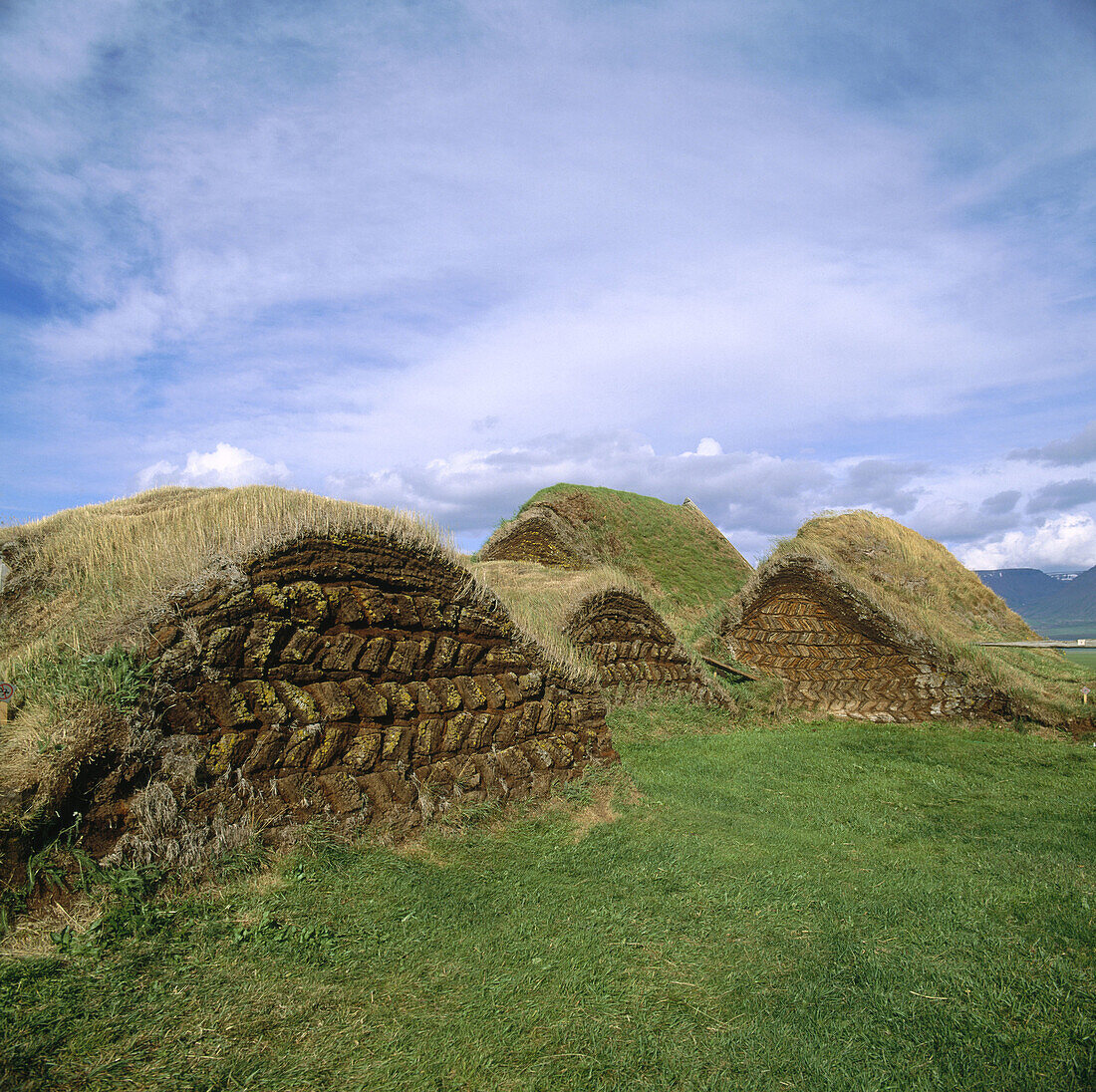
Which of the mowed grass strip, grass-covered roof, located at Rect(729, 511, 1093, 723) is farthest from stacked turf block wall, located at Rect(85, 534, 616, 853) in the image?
grass-covered roof, located at Rect(729, 511, 1093, 723)

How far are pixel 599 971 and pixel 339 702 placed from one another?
9.07ft

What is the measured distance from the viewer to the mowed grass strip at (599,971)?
294 centimetres

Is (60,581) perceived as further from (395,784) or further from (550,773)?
(550,773)

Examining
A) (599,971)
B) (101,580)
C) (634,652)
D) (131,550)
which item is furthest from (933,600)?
(101,580)

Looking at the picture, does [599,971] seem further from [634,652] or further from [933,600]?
[933,600]

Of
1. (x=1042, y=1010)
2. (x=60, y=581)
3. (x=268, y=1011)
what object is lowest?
(x=1042, y=1010)

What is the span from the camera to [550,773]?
679 centimetres

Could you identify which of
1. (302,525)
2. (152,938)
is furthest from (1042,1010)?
(302,525)

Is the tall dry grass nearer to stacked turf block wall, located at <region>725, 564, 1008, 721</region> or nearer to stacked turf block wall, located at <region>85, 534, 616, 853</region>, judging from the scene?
stacked turf block wall, located at <region>85, 534, 616, 853</region>

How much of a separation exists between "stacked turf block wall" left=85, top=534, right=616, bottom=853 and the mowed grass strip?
49 cm

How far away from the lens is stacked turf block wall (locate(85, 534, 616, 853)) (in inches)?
173

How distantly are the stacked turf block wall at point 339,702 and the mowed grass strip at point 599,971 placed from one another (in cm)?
49

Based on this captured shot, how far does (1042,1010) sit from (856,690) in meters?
10.0

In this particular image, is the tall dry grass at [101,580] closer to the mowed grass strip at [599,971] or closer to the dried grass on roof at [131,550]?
the dried grass on roof at [131,550]
